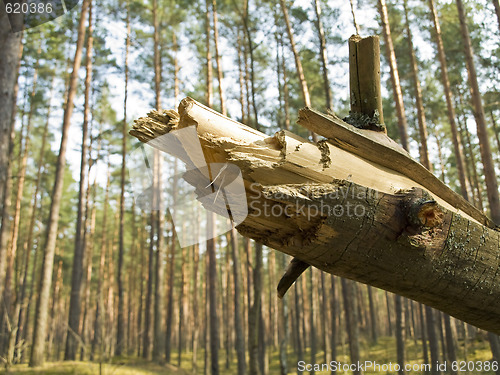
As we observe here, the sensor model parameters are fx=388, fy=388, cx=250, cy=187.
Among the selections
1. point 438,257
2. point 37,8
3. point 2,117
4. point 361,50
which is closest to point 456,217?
point 438,257

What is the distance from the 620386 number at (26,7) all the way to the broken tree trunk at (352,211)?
511 centimetres

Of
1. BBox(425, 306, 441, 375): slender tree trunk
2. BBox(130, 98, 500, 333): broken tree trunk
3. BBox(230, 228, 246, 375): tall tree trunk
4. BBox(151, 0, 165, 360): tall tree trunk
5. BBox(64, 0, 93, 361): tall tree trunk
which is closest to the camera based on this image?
BBox(130, 98, 500, 333): broken tree trunk

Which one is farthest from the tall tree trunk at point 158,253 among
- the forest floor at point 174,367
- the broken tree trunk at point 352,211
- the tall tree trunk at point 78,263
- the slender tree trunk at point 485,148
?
the broken tree trunk at point 352,211

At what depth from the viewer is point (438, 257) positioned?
112 centimetres

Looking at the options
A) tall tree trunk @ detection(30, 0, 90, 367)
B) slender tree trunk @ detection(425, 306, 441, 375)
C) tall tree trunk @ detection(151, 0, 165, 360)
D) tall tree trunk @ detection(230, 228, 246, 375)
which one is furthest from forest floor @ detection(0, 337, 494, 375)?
tall tree trunk @ detection(230, 228, 246, 375)

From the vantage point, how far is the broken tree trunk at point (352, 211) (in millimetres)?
1040

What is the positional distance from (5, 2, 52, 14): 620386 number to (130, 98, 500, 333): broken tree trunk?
201 inches

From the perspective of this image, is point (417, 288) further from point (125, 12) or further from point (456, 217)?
point (125, 12)

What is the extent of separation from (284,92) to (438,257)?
534 inches

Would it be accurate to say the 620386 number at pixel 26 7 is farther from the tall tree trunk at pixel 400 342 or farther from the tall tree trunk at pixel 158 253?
the tall tree trunk at pixel 400 342

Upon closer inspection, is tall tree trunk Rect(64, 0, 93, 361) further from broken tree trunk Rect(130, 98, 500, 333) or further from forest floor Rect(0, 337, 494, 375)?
broken tree trunk Rect(130, 98, 500, 333)

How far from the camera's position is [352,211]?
103 centimetres

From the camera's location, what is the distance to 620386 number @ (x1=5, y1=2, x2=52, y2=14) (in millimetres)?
5066

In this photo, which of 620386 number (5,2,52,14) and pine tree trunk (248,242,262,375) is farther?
pine tree trunk (248,242,262,375)
